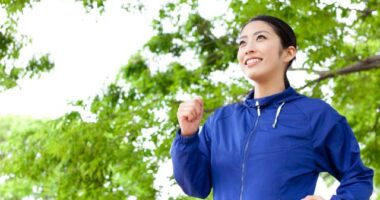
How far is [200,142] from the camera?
2.09m

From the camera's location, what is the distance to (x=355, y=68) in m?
5.79

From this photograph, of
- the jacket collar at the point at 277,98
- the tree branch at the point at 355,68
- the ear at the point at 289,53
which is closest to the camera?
the jacket collar at the point at 277,98

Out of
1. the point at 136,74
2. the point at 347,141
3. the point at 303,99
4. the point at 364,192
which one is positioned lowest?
the point at 364,192

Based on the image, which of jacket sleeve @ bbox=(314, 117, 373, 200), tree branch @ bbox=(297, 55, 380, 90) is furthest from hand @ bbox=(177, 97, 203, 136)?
tree branch @ bbox=(297, 55, 380, 90)

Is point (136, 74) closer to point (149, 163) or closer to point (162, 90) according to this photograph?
point (162, 90)

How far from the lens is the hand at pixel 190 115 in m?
1.92

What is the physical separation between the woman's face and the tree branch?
3.67 meters

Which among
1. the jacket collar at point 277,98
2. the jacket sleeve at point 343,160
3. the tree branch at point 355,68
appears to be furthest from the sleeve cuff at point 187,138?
the tree branch at point 355,68

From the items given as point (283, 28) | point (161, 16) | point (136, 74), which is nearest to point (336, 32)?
point (161, 16)

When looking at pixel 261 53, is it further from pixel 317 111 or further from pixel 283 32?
pixel 317 111

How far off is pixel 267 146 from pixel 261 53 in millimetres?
286

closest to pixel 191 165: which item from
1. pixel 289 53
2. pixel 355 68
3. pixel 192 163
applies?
pixel 192 163

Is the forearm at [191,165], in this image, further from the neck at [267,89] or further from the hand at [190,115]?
the neck at [267,89]

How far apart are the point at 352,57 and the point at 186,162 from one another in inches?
187
